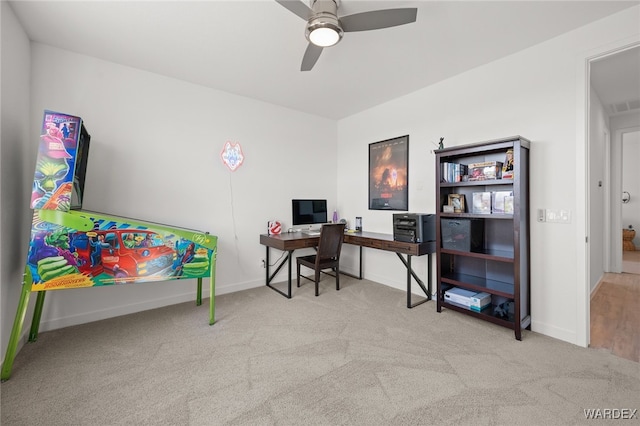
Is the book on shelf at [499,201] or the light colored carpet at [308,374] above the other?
the book on shelf at [499,201]

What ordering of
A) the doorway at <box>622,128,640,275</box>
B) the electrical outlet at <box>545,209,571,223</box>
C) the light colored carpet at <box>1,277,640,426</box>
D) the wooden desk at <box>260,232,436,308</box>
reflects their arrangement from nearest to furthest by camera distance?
the light colored carpet at <box>1,277,640,426</box>
the electrical outlet at <box>545,209,571,223</box>
the wooden desk at <box>260,232,436,308</box>
the doorway at <box>622,128,640,275</box>

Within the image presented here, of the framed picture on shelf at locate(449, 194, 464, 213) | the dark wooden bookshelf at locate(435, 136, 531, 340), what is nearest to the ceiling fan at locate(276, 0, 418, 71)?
the dark wooden bookshelf at locate(435, 136, 531, 340)

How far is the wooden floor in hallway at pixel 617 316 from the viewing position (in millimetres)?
2328

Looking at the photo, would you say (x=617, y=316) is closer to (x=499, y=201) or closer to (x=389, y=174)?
(x=499, y=201)

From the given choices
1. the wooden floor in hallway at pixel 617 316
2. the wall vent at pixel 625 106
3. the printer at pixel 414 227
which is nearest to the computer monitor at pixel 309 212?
the printer at pixel 414 227

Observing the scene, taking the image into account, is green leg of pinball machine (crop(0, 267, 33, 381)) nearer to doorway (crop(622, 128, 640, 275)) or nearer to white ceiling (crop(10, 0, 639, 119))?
white ceiling (crop(10, 0, 639, 119))

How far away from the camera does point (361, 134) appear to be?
14.7 feet

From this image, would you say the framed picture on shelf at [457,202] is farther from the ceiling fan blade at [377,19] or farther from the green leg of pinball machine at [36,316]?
the green leg of pinball machine at [36,316]

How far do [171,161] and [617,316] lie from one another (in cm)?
524

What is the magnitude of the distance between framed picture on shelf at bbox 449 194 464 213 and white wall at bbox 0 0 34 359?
3.93m

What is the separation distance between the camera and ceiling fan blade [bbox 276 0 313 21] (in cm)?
183

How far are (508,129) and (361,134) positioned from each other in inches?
83.8

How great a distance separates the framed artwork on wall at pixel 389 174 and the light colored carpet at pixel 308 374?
1.69m

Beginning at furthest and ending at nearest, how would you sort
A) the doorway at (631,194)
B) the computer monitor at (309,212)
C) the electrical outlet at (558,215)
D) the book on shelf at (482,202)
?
1. the doorway at (631,194)
2. the computer monitor at (309,212)
3. the book on shelf at (482,202)
4. the electrical outlet at (558,215)
